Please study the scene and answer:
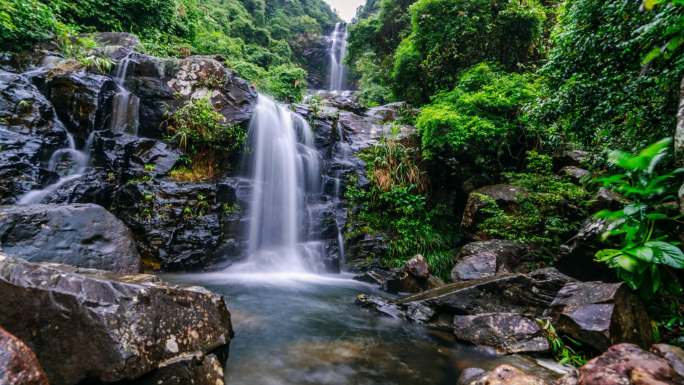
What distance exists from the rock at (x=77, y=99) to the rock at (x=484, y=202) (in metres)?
9.30

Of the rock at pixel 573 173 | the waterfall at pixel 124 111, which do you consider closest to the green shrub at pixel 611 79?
the rock at pixel 573 173

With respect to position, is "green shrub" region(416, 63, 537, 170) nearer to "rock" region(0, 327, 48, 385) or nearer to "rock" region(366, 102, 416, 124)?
"rock" region(366, 102, 416, 124)

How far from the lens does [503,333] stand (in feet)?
13.1

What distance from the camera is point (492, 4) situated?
11227mm

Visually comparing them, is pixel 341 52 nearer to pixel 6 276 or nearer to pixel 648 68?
pixel 648 68

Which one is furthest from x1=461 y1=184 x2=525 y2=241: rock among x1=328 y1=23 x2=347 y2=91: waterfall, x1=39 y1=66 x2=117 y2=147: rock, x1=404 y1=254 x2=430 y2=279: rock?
x1=328 y1=23 x2=347 y2=91: waterfall

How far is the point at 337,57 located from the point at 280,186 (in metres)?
25.0

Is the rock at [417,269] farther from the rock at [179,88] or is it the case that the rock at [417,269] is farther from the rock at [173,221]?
the rock at [179,88]

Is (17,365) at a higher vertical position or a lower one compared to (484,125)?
lower

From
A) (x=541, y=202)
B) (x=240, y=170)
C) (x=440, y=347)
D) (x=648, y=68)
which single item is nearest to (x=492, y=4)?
(x=541, y=202)

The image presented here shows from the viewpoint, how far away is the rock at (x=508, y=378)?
8.09 ft

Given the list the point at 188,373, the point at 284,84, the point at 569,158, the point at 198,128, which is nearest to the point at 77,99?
the point at 198,128

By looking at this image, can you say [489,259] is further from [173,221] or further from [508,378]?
[173,221]

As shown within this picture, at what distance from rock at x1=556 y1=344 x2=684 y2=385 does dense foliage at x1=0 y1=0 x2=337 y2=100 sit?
40.8ft
